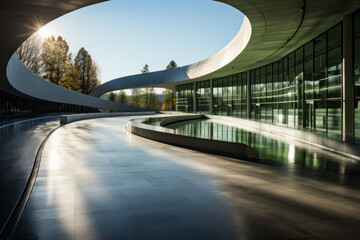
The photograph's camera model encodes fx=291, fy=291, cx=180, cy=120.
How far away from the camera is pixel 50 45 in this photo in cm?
5484

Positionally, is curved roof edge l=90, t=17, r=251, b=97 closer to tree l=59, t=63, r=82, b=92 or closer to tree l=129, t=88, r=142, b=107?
tree l=59, t=63, r=82, b=92

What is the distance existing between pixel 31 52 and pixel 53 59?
5.40 meters

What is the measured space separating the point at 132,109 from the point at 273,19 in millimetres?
57549

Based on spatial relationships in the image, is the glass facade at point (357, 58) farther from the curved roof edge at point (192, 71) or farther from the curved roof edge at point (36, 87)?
the curved roof edge at point (36, 87)

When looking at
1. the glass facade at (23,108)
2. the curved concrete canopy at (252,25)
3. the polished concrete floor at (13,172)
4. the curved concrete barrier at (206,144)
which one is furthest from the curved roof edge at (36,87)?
the curved concrete barrier at (206,144)

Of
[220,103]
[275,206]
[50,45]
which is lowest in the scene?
[275,206]

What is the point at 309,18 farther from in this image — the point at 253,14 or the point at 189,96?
the point at 189,96

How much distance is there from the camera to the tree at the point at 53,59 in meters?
54.4

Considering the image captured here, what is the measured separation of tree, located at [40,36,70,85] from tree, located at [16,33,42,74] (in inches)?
62.3

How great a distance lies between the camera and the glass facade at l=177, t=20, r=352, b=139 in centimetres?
1480

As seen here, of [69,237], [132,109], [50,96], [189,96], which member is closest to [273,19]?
[69,237]

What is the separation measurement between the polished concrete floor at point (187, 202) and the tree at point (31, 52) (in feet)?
157

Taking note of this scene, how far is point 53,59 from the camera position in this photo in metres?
55.7

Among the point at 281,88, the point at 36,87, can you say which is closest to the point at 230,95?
the point at 281,88
